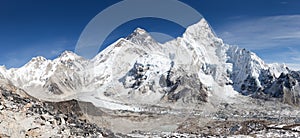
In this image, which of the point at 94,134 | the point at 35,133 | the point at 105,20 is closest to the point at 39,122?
the point at 35,133

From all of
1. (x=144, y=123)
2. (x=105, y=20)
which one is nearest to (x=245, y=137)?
(x=105, y=20)

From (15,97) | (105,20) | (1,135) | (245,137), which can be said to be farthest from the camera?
(245,137)

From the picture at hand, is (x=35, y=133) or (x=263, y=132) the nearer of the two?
(x=35, y=133)

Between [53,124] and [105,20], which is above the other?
[105,20]

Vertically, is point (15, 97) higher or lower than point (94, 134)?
higher

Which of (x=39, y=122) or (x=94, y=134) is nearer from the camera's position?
(x=39, y=122)

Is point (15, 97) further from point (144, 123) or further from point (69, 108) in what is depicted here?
point (144, 123)

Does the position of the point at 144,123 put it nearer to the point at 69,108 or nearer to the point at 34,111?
the point at 69,108

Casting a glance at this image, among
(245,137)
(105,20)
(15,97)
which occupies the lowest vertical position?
(245,137)

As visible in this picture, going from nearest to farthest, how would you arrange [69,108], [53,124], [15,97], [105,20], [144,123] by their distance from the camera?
1. [53,124]
2. [15,97]
3. [105,20]
4. [69,108]
5. [144,123]
